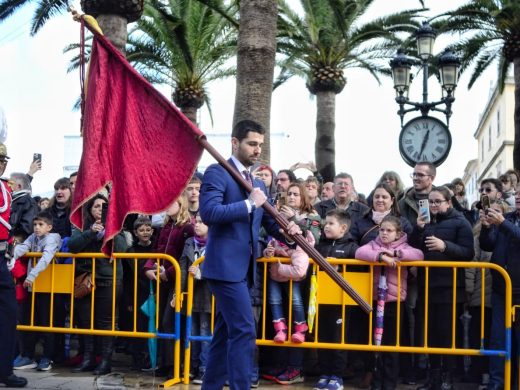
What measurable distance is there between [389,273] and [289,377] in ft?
4.78

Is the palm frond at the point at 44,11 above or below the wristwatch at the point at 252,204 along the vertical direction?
above

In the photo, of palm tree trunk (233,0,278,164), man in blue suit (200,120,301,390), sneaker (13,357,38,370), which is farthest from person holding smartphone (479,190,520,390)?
palm tree trunk (233,0,278,164)

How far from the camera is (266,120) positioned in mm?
11961

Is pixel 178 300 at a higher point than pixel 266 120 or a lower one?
lower

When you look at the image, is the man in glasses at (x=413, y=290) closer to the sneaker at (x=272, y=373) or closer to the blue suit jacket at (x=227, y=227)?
the sneaker at (x=272, y=373)

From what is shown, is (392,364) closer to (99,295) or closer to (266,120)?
(99,295)

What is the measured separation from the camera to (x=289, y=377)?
722 cm

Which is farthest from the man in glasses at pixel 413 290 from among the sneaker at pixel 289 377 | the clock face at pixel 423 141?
the clock face at pixel 423 141

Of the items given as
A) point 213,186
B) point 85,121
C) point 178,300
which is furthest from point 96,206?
point 213,186

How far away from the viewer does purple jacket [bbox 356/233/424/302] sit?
272 inches

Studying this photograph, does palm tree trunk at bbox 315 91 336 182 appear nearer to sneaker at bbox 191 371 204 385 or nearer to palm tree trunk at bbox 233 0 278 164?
palm tree trunk at bbox 233 0 278 164

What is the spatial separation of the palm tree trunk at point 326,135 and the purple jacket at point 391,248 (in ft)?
39.0

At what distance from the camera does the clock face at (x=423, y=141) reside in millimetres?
15258

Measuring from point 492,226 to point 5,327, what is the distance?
4.83 m
